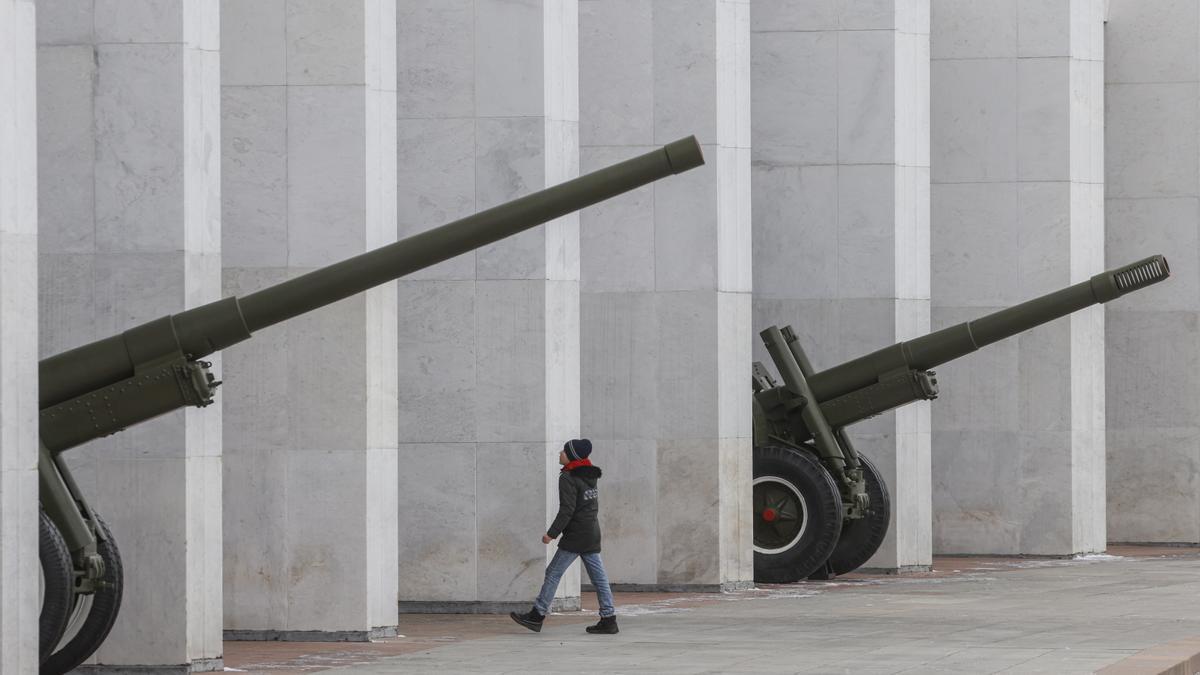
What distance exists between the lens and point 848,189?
23.7 meters

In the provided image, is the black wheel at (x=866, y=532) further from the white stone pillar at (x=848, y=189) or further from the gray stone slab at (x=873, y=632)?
the white stone pillar at (x=848, y=189)

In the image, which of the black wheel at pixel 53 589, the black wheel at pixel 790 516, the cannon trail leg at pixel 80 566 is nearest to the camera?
the black wheel at pixel 53 589

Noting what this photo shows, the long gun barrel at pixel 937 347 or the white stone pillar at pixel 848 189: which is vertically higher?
the white stone pillar at pixel 848 189

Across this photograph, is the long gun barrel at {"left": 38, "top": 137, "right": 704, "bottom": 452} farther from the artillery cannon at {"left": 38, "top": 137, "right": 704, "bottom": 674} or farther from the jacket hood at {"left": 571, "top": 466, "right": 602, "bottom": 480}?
the jacket hood at {"left": 571, "top": 466, "right": 602, "bottom": 480}

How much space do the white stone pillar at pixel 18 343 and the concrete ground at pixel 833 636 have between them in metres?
3.22

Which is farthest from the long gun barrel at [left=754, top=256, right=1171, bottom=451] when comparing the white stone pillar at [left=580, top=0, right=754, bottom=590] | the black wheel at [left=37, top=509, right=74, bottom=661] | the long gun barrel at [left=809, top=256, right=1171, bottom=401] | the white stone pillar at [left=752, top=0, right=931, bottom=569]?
the black wheel at [left=37, top=509, right=74, bottom=661]

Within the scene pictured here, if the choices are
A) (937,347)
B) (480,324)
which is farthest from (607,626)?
(937,347)

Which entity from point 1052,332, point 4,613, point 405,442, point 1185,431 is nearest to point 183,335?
point 4,613

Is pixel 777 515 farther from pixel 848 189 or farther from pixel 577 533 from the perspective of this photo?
pixel 577 533

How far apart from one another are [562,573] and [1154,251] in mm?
15891

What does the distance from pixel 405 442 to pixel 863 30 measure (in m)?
8.05

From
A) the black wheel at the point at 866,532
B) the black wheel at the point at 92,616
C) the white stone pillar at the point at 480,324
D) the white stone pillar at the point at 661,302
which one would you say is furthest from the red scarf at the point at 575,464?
the black wheel at the point at 866,532

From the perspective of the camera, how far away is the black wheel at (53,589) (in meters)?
12.3

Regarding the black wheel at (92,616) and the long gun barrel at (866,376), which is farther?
the long gun barrel at (866,376)
